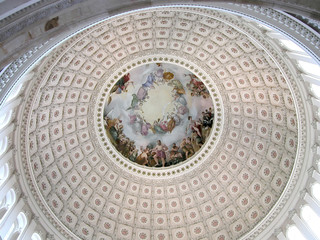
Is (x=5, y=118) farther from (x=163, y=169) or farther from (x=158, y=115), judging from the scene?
(x=163, y=169)

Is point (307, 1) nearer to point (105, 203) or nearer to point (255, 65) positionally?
point (255, 65)

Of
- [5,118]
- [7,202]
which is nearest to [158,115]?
[5,118]

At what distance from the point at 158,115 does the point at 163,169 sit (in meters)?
4.30

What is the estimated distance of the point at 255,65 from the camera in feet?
65.9

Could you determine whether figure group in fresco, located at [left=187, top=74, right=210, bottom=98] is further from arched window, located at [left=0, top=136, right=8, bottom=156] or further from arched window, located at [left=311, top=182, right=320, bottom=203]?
arched window, located at [left=0, top=136, right=8, bottom=156]

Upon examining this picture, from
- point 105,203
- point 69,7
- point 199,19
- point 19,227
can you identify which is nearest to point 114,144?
point 105,203

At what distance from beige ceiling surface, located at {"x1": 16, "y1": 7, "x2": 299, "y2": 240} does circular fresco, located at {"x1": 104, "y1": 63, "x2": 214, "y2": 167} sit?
0.86 metres

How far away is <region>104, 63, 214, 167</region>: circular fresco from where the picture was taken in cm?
2403

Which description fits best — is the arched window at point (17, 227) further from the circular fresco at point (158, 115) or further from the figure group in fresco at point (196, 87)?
the figure group in fresco at point (196, 87)

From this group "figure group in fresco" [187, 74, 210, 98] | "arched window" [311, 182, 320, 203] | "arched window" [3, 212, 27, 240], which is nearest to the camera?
"arched window" [3, 212, 27, 240]

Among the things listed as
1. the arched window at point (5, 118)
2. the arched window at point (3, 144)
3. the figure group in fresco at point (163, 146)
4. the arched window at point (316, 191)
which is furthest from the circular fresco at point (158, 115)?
the arched window at point (316, 191)

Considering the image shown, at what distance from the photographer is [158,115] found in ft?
84.8

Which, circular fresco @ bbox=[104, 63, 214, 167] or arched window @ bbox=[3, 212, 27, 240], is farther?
circular fresco @ bbox=[104, 63, 214, 167]

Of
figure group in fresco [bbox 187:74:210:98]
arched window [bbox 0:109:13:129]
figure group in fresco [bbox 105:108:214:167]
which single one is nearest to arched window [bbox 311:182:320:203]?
figure group in fresco [bbox 105:108:214:167]
